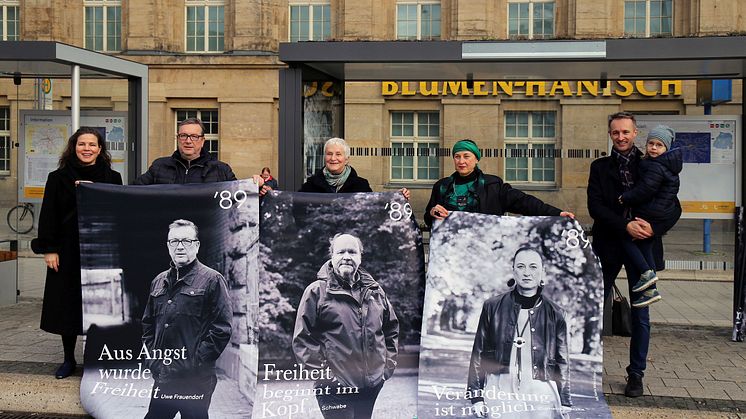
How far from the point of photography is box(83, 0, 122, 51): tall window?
2416 centimetres

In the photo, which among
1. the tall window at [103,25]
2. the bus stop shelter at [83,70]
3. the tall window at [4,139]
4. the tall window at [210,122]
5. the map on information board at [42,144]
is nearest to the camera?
the bus stop shelter at [83,70]

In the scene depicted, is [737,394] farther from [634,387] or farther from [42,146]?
[42,146]

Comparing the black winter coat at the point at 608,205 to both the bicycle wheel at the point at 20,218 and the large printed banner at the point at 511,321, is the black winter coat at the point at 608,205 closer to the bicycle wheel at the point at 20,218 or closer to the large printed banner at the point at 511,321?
the large printed banner at the point at 511,321

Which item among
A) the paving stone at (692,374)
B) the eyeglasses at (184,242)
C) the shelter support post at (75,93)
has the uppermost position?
the shelter support post at (75,93)

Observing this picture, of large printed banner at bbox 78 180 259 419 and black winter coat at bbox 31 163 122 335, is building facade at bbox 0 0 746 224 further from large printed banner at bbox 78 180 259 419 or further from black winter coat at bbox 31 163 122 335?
large printed banner at bbox 78 180 259 419

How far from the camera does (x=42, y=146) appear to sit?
10.3 meters

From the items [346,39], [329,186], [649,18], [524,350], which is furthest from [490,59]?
[649,18]

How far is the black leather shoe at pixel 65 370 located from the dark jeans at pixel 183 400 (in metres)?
1.12

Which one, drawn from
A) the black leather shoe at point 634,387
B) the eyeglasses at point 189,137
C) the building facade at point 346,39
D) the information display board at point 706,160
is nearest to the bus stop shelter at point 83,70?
the eyeglasses at point 189,137

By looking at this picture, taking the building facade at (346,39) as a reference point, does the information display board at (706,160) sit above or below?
below

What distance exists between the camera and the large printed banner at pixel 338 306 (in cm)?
515

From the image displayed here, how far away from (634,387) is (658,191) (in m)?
1.40

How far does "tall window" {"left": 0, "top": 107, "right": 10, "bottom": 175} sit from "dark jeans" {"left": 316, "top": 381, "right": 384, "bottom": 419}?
1076 cm

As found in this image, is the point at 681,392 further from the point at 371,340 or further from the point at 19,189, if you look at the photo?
the point at 19,189
